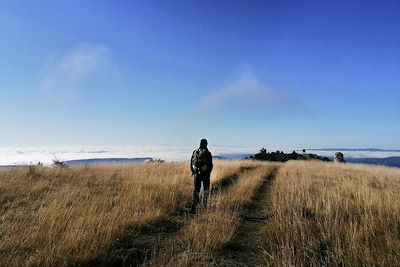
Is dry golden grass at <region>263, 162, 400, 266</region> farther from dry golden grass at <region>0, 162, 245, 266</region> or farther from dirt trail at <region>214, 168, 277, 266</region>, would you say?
dry golden grass at <region>0, 162, 245, 266</region>

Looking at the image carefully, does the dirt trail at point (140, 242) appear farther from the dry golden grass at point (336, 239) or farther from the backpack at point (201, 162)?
the backpack at point (201, 162)

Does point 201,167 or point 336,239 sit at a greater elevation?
point 201,167

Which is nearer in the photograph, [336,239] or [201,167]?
[336,239]

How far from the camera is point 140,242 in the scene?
7324mm

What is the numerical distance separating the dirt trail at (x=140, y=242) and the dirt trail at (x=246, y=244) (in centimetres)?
125

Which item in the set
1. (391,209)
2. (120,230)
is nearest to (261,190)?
(391,209)

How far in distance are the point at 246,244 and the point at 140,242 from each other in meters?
2.06

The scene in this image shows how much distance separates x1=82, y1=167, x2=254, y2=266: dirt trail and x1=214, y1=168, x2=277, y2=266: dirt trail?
1.25 metres

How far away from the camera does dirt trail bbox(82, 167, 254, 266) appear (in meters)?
6.11

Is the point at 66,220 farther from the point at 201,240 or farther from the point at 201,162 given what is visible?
the point at 201,162

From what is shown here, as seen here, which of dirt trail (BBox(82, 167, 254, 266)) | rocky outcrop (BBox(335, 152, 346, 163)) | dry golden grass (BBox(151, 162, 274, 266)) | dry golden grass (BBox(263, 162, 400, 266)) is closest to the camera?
dry golden grass (BBox(151, 162, 274, 266))

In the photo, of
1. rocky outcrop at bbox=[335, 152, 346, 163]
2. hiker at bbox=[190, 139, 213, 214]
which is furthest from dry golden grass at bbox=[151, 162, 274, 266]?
rocky outcrop at bbox=[335, 152, 346, 163]

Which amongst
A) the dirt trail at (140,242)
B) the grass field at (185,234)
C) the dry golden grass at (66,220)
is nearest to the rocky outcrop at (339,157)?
the dry golden grass at (66,220)

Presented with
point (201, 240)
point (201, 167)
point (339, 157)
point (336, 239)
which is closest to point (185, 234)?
point (201, 240)
